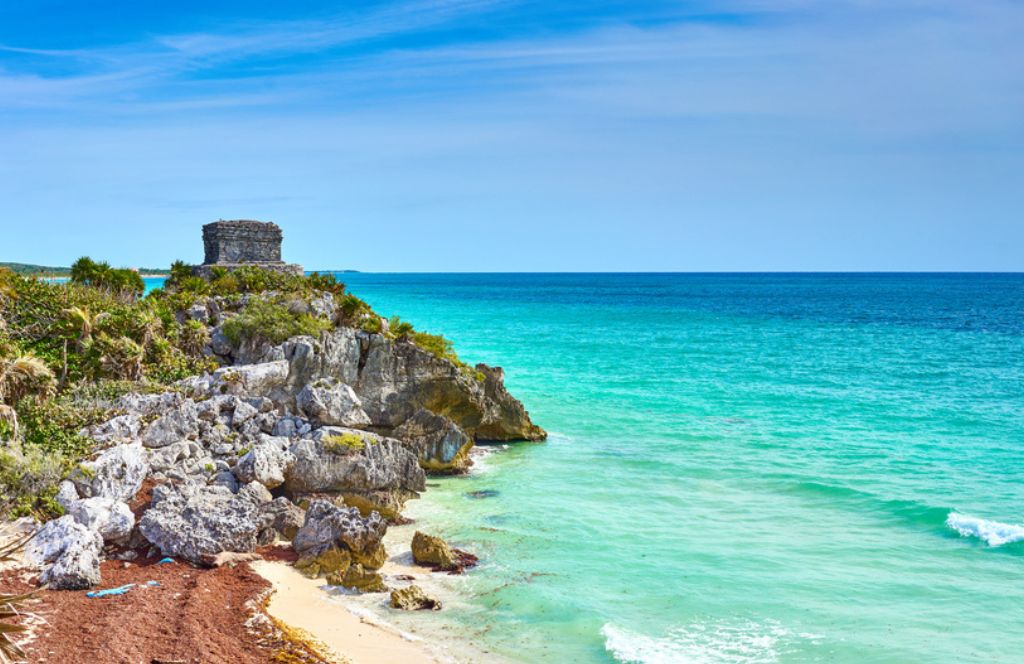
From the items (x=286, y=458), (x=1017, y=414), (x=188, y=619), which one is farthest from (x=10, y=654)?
(x=1017, y=414)

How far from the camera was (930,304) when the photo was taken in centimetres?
9638

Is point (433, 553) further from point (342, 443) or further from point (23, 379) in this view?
point (23, 379)

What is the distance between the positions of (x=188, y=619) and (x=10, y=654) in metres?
2.26

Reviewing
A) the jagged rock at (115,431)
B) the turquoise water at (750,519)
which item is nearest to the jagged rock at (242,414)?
the jagged rock at (115,431)

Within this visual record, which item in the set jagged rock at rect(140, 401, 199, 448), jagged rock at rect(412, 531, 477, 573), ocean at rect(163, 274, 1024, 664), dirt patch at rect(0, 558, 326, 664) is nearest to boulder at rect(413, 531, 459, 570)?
jagged rock at rect(412, 531, 477, 573)

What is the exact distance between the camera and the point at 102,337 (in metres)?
20.2

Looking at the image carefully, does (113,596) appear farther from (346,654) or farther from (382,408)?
(382,408)

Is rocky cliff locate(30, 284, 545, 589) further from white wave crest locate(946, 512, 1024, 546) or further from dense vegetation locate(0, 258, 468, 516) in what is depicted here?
white wave crest locate(946, 512, 1024, 546)

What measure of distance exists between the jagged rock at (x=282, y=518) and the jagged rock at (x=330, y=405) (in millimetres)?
4848

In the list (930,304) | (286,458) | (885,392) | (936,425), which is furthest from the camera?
(930,304)

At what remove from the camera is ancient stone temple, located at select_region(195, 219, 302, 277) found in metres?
29.1

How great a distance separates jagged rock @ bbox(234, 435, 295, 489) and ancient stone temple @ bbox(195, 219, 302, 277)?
13255 millimetres

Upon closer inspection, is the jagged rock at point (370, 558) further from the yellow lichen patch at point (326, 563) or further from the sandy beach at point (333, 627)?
the sandy beach at point (333, 627)

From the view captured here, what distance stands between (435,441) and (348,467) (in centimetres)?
385
